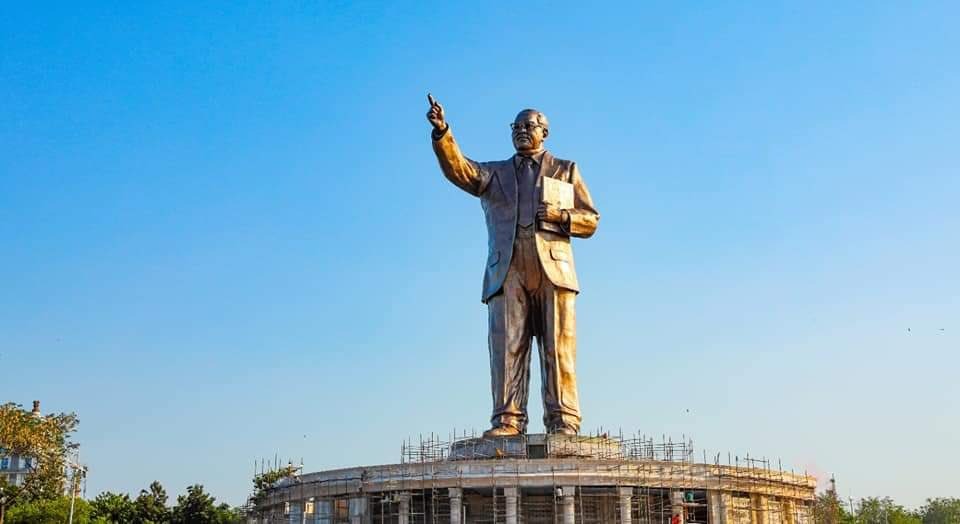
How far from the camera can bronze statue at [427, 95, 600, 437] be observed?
2389cm

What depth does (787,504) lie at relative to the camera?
25859mm

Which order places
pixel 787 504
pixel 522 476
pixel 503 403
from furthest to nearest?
Result: pixel 787 504, pixel 503 403, pixel 522 476

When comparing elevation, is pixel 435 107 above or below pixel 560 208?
above

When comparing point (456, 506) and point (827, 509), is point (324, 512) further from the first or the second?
point (827, 509)

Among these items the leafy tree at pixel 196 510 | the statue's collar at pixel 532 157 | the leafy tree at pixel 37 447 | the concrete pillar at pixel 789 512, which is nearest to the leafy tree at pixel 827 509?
the concrete pillar at pixel 789 512

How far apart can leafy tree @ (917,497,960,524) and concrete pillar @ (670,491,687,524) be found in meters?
56.8

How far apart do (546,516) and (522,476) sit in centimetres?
124

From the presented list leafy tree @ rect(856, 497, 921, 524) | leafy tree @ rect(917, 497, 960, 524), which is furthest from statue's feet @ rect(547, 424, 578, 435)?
leafy tree @ rect(917, 497, 960, 524)

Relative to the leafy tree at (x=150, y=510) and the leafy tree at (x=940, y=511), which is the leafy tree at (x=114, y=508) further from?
the leafy tree at (x=940, y=511)

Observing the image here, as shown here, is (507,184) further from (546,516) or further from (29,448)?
(29,448)

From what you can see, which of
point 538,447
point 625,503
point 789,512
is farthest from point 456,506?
point 789,512

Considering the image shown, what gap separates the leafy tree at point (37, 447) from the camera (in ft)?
119

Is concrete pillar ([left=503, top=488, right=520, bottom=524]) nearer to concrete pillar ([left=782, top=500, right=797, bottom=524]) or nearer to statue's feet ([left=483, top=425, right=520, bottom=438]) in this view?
statue's feet ([left=483, top=425, right=520, bottom=438])

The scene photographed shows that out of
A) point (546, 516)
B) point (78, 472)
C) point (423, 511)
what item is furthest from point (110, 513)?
point (546, 516)
